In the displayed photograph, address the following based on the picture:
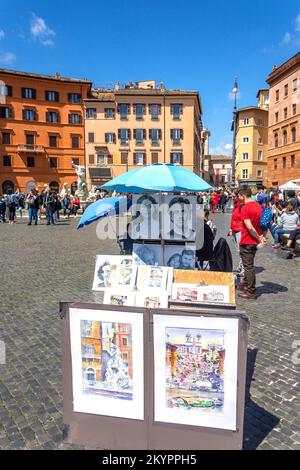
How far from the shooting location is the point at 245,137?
63.2m

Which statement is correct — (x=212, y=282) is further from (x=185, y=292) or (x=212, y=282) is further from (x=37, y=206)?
(x=37, y=206)

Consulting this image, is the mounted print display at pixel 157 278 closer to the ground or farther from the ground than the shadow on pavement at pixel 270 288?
farther from the ground

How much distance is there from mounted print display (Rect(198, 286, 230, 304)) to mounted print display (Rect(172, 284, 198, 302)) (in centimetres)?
6

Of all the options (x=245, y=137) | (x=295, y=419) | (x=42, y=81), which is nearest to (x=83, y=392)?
(x=295, y=419)

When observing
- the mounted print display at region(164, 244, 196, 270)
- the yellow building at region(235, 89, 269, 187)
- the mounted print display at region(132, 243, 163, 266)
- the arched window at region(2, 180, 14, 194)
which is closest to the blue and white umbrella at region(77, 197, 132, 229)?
the mounted print display at region(132, 243, 163, 266)

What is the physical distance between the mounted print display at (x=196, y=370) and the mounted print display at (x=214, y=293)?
1.22 meters

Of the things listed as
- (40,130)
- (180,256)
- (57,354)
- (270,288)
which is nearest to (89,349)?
(57,354)

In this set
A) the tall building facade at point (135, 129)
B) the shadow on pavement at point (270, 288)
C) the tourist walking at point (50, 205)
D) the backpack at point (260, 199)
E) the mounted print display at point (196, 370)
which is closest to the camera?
the mounted print display at point (196, 370)

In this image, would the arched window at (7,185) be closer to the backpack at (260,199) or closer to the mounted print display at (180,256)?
the backpack at (260,199)

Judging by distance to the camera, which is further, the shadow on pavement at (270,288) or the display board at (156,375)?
the shadow on pavement at (270,288)

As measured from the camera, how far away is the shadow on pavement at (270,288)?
658 cm

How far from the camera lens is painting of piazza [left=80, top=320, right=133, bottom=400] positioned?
2387 mm

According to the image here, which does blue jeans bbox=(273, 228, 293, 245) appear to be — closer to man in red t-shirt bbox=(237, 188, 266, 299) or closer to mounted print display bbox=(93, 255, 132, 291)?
man in red t-shirt bbox=(237, 188, 266, 299)

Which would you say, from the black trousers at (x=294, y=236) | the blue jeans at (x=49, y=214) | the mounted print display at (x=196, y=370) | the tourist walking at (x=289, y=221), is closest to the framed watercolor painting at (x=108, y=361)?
the mounted print display at (x=196, y=370)
